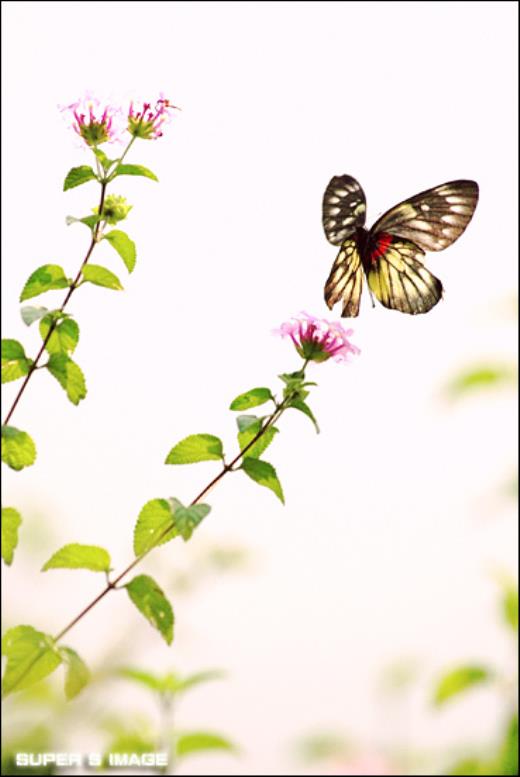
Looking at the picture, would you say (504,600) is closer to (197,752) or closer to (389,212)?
(197,752)

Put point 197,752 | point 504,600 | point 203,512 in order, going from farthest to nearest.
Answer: point 504,600 < point 197,752 < point 203,512

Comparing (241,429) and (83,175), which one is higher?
(83,175)

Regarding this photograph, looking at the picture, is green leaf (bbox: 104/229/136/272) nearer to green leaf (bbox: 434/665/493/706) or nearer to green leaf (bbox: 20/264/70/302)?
green leaf (bbox: 20/264/70/302)

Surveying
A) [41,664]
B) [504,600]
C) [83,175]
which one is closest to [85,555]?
[41,664]

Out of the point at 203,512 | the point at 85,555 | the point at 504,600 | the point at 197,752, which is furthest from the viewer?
the point at 504,600

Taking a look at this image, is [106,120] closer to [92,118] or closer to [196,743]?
[92,118]

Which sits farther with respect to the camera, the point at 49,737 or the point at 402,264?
the point at 49,737

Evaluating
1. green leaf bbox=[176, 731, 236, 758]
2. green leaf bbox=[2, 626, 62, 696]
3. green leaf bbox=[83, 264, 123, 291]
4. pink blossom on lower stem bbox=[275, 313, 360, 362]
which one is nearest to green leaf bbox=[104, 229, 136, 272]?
green leaf bbox=[83, 264, 123, 291]
